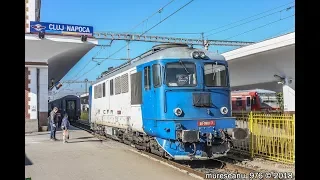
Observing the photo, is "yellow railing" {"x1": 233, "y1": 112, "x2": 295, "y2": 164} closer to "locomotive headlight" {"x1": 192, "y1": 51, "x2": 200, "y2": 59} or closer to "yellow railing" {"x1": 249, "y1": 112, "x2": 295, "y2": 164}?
"yellow railing" {"x1": 249, "y1": 112, "x2": 295, "y2": 164}

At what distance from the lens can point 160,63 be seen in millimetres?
9641

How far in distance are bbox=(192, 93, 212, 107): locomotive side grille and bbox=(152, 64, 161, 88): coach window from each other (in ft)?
3.31

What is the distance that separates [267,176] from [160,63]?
13.1 feet

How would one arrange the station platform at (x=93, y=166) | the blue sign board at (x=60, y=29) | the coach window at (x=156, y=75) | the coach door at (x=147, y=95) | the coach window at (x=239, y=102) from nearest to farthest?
the station platform at (x=93, y=166) < the coach window at (x=156, y=75) < the coach door at (x=147, y=95) < the blue sign board at (x=60, y=29) < the coach window at (x=239, y=102)

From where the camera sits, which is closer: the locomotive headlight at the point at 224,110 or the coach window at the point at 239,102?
the locomotive headlight at the point at 224,110

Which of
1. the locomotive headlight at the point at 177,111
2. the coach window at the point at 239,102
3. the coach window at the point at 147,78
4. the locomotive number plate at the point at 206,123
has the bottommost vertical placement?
the locomotive number plate at the point at 206,123

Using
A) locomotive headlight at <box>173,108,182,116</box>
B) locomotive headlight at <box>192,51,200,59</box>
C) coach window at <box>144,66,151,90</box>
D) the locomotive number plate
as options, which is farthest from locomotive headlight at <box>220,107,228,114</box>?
coach window at <box>144,66,151,90</box>

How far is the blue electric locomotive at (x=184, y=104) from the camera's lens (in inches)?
361

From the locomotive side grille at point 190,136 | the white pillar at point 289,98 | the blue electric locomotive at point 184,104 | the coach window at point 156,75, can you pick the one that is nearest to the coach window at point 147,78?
the blue electric locomotive at point 184,104

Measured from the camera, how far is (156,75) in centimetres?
975

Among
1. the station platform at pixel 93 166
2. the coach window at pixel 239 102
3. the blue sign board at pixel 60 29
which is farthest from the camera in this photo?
the coach window at pixel 239 102

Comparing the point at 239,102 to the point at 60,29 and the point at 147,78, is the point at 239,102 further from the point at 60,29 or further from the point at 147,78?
the point at 147,78

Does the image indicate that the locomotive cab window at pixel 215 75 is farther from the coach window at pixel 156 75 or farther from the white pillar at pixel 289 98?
the white pillar at pixel 289 98

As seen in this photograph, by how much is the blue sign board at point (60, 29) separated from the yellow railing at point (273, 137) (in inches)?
456
